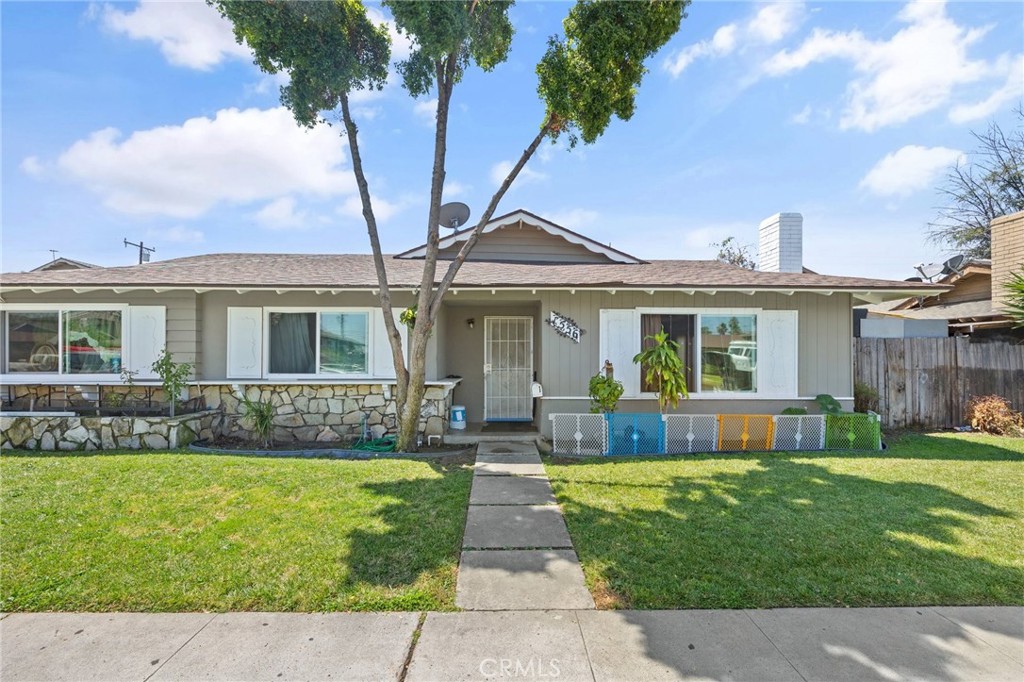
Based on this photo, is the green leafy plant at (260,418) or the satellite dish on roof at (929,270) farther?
the satellite dish on roof at (929,270)

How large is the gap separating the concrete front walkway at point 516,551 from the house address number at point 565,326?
2927 mm

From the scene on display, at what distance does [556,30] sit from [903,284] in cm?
714

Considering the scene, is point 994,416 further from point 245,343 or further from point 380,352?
point 245,343

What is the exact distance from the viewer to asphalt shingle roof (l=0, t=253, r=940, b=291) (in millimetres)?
7844

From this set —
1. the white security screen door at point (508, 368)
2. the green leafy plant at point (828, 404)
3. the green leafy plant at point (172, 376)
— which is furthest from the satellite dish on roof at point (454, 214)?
the green leafy plant at point (828, 404)

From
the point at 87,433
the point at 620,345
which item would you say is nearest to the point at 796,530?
the point at 620,345

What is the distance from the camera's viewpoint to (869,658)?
262 centimetres

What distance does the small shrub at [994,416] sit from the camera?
8969 mm

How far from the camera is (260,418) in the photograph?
798 cm

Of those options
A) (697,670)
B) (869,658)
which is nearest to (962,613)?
(869,658)

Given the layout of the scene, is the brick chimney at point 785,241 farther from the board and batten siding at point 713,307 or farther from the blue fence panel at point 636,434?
the blue fence panel at point 636,434

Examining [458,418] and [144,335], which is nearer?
[144,335]

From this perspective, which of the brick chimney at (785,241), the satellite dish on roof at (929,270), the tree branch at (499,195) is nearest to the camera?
the tree branch at (499,195)

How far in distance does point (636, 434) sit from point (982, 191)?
2508 centimetres
